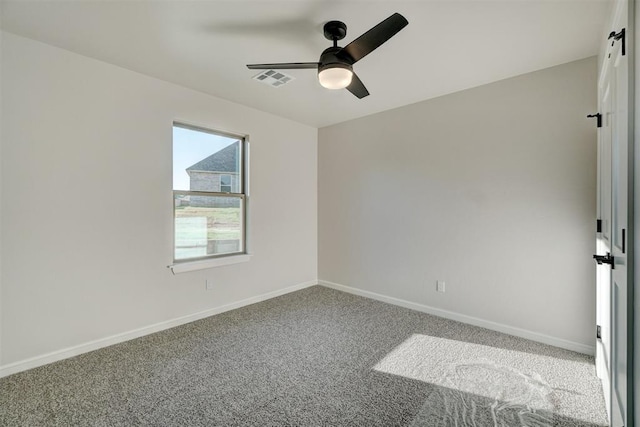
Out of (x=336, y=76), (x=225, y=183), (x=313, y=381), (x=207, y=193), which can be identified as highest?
(x=336, y=76)

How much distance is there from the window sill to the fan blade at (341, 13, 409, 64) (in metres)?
2.67

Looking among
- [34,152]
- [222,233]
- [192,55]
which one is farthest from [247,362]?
[192,55]

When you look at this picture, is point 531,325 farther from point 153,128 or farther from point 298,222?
point 153,128

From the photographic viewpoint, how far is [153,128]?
3055 mm

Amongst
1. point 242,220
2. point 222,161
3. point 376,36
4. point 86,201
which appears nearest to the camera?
point 376,36

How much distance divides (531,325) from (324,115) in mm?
3483

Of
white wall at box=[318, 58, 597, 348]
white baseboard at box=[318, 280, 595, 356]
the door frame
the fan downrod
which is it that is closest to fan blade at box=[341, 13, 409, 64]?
the fan downrod

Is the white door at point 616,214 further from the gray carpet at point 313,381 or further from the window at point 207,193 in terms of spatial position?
the window at point 207,193

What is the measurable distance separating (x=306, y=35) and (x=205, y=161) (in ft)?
6.47

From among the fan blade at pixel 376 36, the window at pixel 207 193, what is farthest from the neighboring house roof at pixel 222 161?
the fan blade at pixel 376 36

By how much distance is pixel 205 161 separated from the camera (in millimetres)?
3596

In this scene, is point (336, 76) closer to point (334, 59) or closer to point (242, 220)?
point (334, 59)

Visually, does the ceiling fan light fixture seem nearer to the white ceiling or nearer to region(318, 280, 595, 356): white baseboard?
the white ceiling

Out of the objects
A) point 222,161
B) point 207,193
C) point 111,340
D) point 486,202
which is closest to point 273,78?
point 222,161
